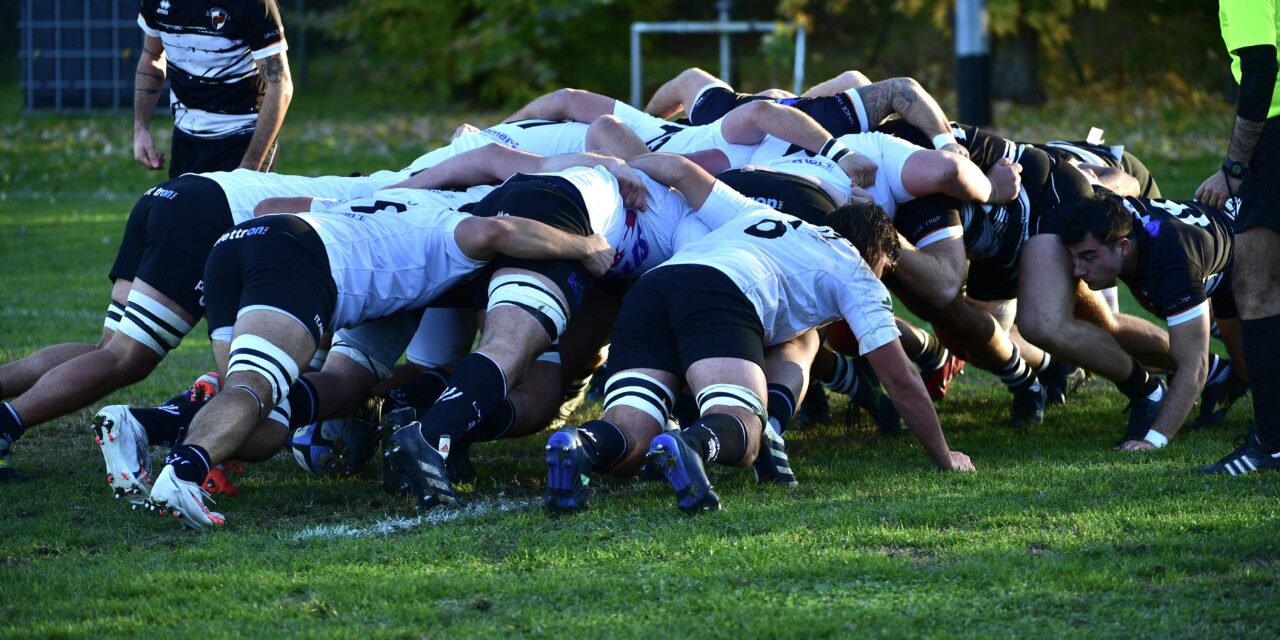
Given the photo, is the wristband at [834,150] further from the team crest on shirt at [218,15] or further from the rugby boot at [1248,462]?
the team crest on shirt at [218,15]

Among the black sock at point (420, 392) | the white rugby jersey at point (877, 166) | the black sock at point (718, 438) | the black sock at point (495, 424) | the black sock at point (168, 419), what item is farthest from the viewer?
the white rugby jersey at point (877, 166)

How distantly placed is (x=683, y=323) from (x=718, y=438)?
537 mm

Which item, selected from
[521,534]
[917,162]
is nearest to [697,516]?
[521,534]

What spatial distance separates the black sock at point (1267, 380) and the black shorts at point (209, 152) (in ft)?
16.0

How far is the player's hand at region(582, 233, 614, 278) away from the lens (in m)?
5.39

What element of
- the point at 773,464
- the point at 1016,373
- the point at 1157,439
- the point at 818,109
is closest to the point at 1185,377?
the point at 1157,439

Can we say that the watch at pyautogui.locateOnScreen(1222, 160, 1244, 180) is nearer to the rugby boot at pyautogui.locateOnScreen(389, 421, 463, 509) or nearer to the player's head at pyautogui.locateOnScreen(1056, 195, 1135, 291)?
the player's head at pyautogui.locateOnScreen(1056, 195, 1135, 291)

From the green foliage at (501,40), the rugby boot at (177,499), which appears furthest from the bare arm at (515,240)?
the green foliage at (501,40)

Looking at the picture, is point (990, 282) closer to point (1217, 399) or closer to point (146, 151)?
point (1217, 399)

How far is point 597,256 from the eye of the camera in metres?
5.43

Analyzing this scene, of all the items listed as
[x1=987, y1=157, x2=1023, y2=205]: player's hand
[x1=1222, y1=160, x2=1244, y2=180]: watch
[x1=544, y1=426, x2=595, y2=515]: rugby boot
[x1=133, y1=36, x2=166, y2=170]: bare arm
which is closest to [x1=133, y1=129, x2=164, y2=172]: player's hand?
[x1=133, y1=36, x2=166, y2=170]: bare arm

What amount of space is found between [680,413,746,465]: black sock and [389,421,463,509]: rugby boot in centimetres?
82

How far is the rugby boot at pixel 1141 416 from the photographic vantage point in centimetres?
591

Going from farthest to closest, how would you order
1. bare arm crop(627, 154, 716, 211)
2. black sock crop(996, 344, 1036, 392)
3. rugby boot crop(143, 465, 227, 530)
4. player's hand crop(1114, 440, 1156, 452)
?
black sock crop(996, 344, 1036, 392) → bare arm crop(627, 154, 716, 211) → player's hand crop(1114, 440, 1156, 452) → rugby boot crop(143, 465, 227, 530)
